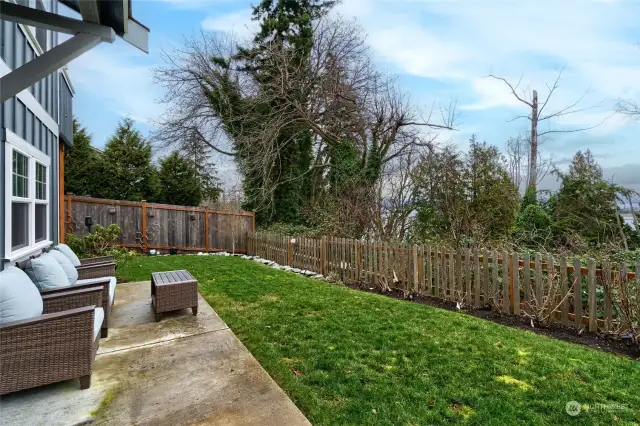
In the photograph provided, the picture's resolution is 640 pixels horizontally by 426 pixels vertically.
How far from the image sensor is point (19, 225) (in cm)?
400

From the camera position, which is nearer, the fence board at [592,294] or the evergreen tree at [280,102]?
the fence board at [592,294]

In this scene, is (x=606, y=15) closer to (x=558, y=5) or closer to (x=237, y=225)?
(x=558, y=5)

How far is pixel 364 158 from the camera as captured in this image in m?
12.2

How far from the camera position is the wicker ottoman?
13.4ft

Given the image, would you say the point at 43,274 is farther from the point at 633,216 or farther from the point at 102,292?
the point at 633,216

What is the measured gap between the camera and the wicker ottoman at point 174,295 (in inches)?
161

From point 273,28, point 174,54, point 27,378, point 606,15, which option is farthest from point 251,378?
point 174,54

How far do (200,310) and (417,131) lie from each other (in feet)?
32.7

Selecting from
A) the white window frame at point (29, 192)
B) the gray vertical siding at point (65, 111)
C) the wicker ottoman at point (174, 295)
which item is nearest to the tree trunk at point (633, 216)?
the wicker ottoman at point (174, 295)

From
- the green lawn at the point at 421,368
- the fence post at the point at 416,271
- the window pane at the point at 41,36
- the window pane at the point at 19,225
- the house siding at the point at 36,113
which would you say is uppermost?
the window pane at the point at 41,36

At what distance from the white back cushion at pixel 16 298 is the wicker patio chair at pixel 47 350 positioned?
104mm

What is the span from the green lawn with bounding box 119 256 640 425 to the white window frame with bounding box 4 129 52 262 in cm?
234

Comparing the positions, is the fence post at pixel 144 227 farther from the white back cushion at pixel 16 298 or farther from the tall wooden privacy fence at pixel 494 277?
the white back cushion at pixel 16 298

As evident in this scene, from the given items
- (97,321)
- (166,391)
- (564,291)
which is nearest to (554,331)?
(564,291)
